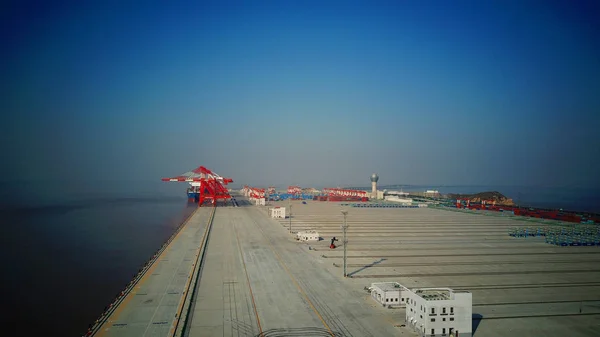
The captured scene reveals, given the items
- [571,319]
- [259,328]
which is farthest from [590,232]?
[259,328]

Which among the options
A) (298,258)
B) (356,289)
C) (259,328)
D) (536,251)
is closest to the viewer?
(259,328)

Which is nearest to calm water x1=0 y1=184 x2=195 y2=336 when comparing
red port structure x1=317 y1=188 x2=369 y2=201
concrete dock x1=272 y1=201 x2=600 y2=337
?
concrete dock x1=272 y1=201 x2=600 y2=337

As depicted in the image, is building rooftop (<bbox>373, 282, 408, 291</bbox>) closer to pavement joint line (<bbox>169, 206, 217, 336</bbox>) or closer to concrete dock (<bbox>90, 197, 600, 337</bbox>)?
concrete dock (<bbox>90, 197, 600, 337</bbox>)

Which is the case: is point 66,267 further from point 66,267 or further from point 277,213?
point 277,213

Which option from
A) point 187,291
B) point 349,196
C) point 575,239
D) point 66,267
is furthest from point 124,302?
point 349,196

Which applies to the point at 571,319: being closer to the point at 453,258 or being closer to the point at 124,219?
the point at 453,258
